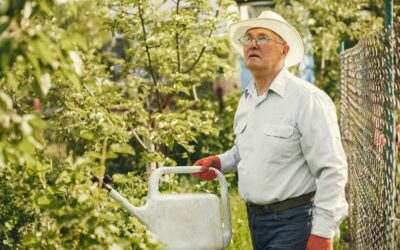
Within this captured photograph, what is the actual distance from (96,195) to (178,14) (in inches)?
148

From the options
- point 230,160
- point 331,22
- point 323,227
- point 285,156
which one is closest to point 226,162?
point 230,160

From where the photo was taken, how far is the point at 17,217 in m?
4.68

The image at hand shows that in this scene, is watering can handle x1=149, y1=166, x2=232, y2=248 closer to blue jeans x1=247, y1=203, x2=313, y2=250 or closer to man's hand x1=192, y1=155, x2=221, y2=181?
man's hand x1=192, y1=155, x2=221, y2=181

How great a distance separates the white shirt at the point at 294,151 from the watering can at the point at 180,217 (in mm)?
277

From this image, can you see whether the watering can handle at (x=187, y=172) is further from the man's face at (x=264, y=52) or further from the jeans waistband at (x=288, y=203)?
the man's face at (x=264, y=52)

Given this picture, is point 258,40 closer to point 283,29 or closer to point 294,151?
point 283,29

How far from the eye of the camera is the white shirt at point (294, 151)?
3.35 meters

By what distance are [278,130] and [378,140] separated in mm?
522

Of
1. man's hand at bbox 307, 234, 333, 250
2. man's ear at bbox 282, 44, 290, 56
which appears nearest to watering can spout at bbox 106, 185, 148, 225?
man's hand at bbox 307, 234, 333, 250

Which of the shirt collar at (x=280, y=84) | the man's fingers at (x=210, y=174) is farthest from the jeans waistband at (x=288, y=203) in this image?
the shirt collar at (x=280, y=84)

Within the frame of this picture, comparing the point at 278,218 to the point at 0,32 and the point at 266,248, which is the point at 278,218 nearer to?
the point at 266,248

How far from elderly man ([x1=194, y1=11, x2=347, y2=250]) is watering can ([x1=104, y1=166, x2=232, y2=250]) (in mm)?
259

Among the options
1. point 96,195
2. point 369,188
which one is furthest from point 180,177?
point 96,195

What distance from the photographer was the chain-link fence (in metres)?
3.08
